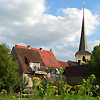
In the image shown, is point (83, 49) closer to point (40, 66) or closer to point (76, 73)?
point (76, 73)

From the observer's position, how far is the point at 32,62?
36531 mm

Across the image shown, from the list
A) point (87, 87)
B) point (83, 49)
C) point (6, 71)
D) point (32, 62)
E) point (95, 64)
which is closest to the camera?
point (87, 87)

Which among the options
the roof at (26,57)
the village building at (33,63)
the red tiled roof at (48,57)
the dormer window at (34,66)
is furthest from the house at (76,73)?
the dormer window at (34,66)

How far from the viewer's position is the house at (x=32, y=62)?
33.8m

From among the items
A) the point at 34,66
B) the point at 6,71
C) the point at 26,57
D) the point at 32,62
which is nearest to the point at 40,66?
the point at 34,66

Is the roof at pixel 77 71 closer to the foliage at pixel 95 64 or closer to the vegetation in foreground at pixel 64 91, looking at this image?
the foliage at pixel 95 64

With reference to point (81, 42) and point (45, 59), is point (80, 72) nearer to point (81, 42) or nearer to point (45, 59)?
point (45, 59)

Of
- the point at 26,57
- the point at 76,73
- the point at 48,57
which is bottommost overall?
the point at 76,73

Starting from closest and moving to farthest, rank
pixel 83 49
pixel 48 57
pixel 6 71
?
pixel 6 71 < pixel 48 57 < pixel 83 49

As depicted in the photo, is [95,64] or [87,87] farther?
[95,64]

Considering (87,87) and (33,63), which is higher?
(33,63)

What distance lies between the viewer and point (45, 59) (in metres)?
40.9

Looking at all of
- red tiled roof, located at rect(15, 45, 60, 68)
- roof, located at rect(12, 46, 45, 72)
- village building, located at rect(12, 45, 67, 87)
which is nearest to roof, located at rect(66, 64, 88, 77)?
village building, located at rect(12, 45, 67, 87)

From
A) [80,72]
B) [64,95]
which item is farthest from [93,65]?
[64,95]
